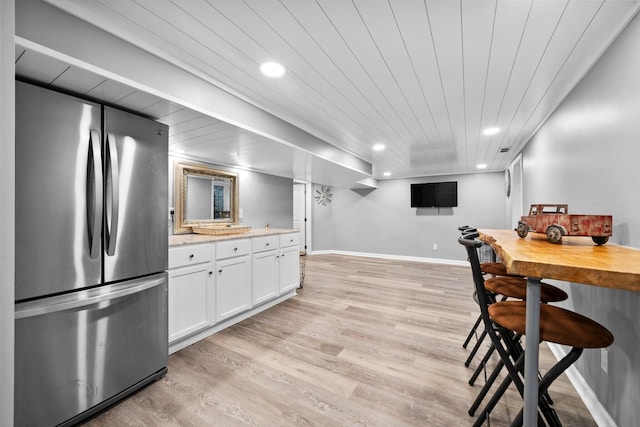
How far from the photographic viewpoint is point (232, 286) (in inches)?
112

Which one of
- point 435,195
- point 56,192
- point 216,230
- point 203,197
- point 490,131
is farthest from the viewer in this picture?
point 435,195

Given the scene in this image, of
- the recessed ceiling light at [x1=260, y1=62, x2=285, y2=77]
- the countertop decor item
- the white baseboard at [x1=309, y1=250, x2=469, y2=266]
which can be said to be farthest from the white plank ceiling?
the white baseboard at [x1=309, y1=250, x2=469, y2=266]

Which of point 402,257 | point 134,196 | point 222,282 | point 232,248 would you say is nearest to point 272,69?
point 134,196

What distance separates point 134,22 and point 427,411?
108 inches

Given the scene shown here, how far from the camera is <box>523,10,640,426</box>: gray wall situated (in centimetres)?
126

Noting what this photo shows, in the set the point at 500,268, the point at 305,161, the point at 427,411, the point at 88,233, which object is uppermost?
the point at 305,161

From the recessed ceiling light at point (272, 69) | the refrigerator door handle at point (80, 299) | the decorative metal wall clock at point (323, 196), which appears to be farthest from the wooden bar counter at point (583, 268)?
the decorative metal wall clock at point (323, 196)

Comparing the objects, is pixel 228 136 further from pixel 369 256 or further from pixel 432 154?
pixel 369 256

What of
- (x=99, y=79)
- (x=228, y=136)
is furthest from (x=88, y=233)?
(x=228, y=136)

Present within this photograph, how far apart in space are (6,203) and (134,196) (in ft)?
2.47

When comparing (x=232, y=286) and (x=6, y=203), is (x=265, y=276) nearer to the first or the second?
(x=232, y=286)

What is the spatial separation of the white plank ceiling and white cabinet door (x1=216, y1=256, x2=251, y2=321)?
1.25m

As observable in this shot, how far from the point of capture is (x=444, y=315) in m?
3.18

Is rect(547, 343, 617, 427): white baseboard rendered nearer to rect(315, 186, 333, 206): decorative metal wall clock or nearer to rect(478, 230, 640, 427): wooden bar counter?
rect(478, 230, 640, 427): wooden bar counter
